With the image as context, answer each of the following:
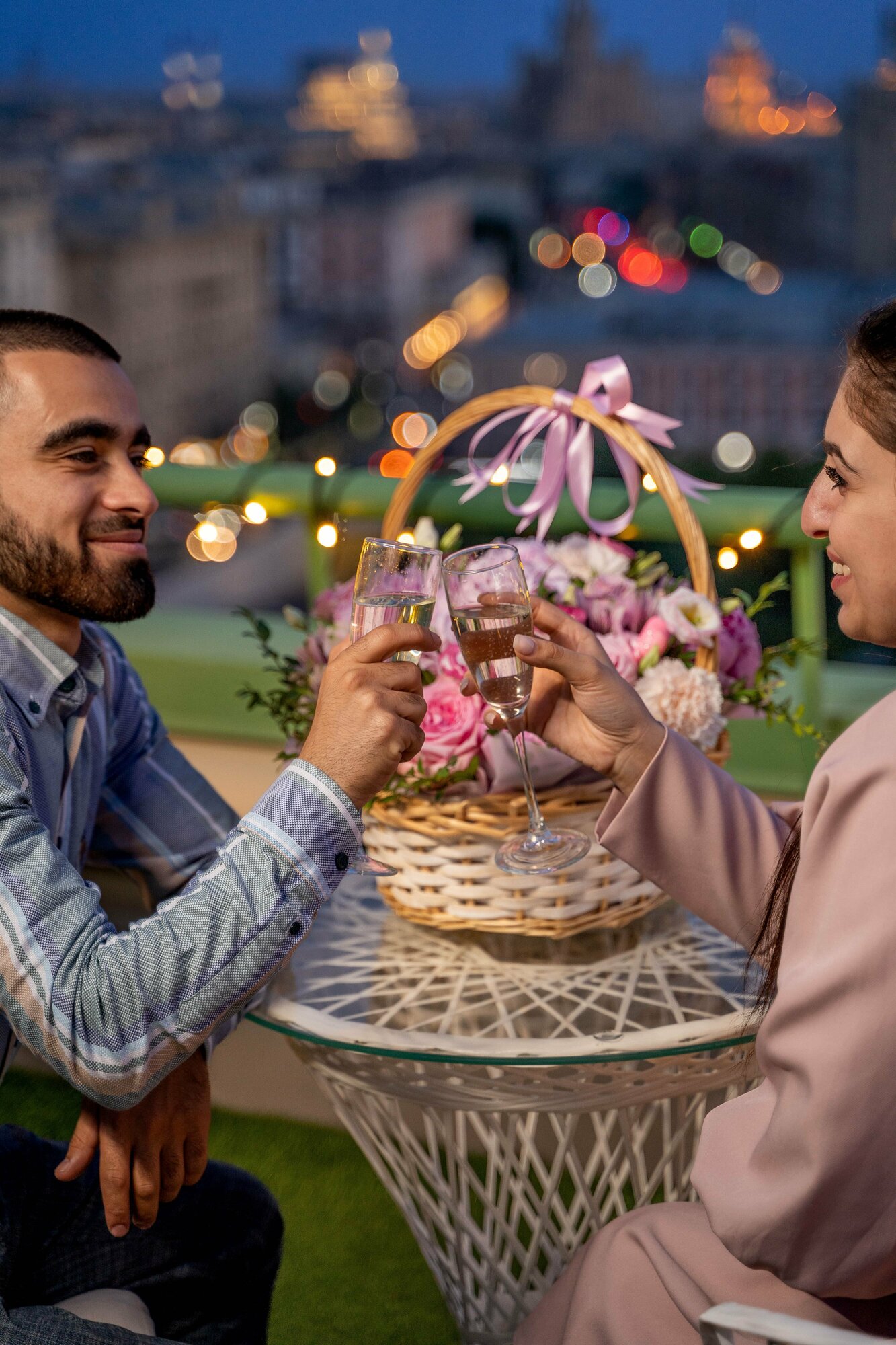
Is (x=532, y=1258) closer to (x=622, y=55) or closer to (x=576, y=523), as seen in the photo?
(x=576, y=523)

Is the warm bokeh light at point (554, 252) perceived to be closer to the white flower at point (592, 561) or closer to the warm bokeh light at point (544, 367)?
the warm bokeh light at point (544, 367)

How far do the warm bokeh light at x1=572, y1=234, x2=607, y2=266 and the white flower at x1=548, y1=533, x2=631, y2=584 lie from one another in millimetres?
55144

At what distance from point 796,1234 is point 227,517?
188 cm

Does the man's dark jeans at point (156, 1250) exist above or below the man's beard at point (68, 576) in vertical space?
below

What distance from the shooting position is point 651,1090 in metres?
1.33

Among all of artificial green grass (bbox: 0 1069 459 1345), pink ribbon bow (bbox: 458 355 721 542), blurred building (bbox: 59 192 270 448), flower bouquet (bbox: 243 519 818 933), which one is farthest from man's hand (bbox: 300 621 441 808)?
blurred building (bbox: 59 192 270 448)

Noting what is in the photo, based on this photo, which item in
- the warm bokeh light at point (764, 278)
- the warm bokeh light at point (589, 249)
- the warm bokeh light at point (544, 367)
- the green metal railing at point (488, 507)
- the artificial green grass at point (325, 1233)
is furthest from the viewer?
the warm bokeh light at point (589, 249)

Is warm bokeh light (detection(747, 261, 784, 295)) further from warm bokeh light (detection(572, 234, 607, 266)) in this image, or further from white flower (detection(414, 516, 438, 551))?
white flower (detection(414, 516, 438, 551))

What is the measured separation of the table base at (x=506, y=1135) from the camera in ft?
4.35

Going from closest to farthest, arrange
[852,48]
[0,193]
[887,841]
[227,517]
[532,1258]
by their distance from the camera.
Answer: [887,841], [532,1258], [227,517], [0,193], [852,48]

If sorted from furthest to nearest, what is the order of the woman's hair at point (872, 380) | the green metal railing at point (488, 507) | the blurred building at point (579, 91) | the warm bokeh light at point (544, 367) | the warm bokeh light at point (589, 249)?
the warm bokeh light at point (589, 249) < the blurred building at point (579, 91) < the warm bokeh light at point (544, 367) < the green metal railing at point (488, 507) < the woman's hair at point (872, 380)

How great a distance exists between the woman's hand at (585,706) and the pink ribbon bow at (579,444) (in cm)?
19

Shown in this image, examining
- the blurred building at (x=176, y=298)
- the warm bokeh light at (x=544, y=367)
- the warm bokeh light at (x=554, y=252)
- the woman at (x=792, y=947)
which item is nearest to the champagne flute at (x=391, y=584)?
the woman at (x=792, y=947)

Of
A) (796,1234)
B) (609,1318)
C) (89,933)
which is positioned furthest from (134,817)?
(796,1234)
